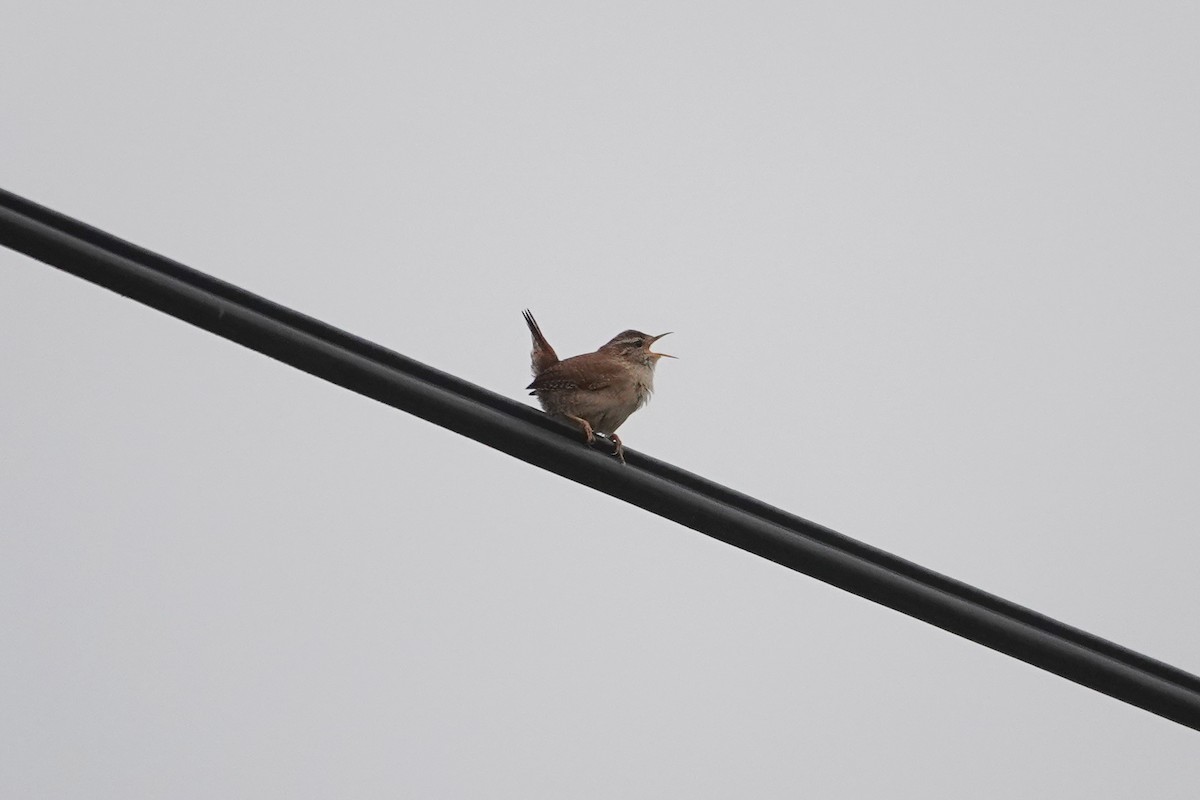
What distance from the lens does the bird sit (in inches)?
203

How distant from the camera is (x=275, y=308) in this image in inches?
103

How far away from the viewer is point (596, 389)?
5184 mm

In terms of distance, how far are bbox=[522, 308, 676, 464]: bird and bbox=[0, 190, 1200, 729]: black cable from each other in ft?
6.72

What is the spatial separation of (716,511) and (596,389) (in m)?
2.38

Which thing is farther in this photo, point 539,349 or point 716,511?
point 539,349

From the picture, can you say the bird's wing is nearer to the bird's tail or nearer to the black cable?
the bird's tail

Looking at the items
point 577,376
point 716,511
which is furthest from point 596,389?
point 716,511

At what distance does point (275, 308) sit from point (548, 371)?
2.85 metres

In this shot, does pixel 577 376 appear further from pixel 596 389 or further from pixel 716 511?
pixel 716 511

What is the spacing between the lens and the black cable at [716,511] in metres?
2.62

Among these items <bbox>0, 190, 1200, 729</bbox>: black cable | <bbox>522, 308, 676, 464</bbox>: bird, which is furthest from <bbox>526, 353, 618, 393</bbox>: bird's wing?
<bbox>0, 190, 1200, 729</bbox>: black cable

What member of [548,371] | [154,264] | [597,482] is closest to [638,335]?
[548,371]

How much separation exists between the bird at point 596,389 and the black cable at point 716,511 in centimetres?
205

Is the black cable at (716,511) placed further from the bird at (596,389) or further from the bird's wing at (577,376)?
the bird's wing at (577,376)
